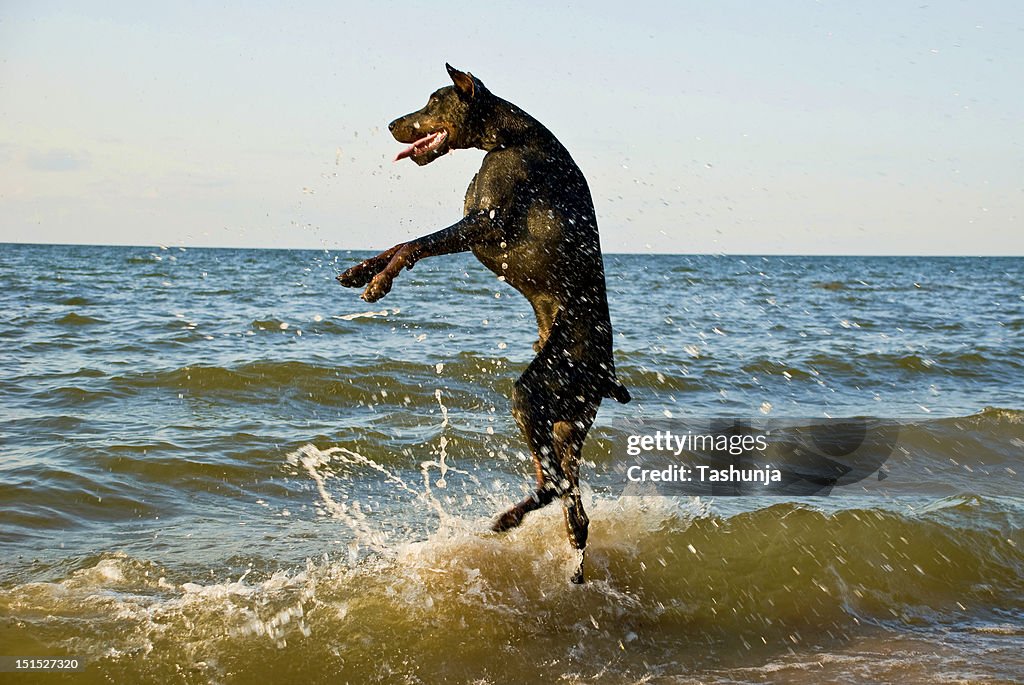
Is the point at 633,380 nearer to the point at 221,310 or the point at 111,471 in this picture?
the point at 111,471

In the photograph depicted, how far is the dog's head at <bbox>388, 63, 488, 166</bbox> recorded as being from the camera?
4.23 meters

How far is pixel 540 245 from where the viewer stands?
4160 mm

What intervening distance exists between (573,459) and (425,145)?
157 cm

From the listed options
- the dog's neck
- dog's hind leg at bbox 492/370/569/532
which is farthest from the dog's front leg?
dog's hind leg at bbox 492/370/569/532

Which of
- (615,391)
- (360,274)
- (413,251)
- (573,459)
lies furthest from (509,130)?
(573,459)

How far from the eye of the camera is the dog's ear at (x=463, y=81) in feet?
13.6

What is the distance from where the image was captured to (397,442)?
337 inches

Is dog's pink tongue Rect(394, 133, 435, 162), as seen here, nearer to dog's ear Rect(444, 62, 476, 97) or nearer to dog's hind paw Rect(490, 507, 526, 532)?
dog's ear Rect(444, 62, 476, 97)

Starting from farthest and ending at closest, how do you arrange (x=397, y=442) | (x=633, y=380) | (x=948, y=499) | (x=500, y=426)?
1. (x=633, y=380)
2. (x=500, y=426)
3. (x=397, y=442)
4. (x=948, y=499)

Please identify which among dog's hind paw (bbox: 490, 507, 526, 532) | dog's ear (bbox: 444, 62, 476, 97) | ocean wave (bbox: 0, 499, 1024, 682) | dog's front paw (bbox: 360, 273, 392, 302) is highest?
dog's ear (bbox: 444, 62, 476, 97)

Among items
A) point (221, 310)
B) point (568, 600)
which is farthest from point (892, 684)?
point (221, 310)

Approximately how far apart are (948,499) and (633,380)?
207 inches

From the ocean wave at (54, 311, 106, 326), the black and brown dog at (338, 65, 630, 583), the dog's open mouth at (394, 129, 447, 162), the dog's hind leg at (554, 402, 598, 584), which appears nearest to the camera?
the black and brown dog at (338, 65, 630, 583)

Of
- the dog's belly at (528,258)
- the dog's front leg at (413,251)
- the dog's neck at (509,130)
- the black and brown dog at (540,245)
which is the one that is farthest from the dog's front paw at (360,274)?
the dog's neck at (509,130)
